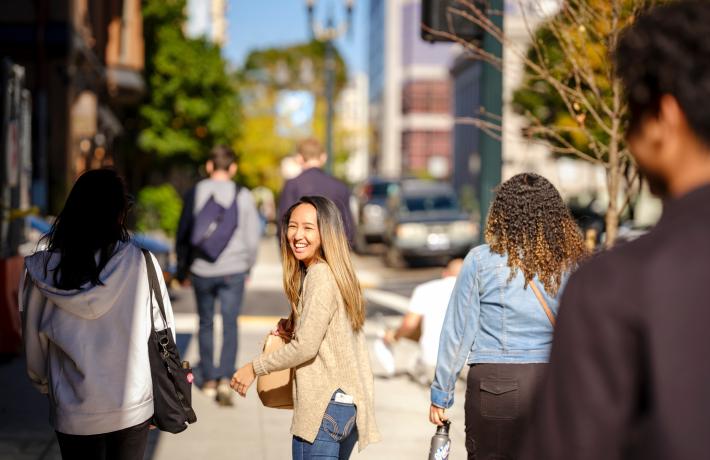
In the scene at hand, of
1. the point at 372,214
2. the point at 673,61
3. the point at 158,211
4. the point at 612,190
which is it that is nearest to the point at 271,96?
the point at 372,214

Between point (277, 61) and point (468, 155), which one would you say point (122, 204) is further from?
point (468, 155)

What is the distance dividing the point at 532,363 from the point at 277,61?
77556 mm

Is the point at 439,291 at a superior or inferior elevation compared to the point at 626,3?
inferior

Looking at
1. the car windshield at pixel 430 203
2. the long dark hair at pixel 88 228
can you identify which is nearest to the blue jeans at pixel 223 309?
the long dark hair at pixel 88 228

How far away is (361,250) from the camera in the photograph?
29.9 metres

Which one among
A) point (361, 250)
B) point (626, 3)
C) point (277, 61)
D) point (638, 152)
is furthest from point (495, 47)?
point (277, 61)

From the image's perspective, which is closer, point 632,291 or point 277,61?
point 632,291

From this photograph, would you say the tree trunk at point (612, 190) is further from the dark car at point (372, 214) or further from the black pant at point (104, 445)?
the dark car at point (372, 214)

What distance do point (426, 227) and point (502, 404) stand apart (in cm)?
2026

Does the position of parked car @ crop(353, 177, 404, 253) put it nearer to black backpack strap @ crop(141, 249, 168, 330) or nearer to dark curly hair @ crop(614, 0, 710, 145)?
black backpack strap @ crop(141, 249, 168, 330)

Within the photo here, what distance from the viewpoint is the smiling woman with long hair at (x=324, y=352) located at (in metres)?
4.21

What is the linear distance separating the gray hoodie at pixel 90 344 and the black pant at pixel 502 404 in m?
1.30

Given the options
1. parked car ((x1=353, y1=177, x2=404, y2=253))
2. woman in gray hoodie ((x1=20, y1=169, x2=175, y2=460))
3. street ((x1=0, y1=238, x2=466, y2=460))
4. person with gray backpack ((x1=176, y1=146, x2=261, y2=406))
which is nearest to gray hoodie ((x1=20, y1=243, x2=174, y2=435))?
woman in gray hoodie ((x1=20, y1=169, x2=175, y2=460))

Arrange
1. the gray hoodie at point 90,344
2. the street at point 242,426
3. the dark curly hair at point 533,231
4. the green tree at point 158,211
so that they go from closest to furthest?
the gray hoodie at point 90,344
the dark curly hair at point 533,231
the street at point 242,426
the green tree at point 158,211
